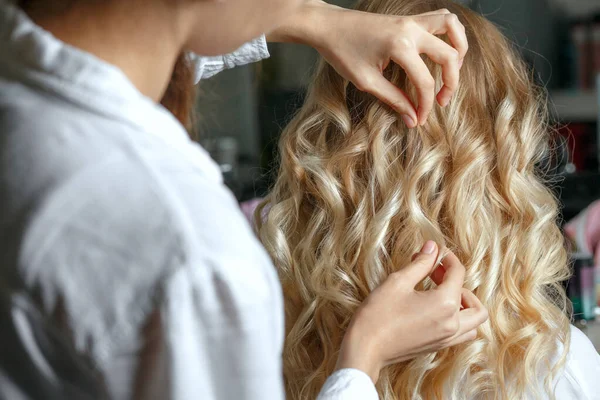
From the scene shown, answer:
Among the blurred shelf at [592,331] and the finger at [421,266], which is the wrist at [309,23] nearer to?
the finger at [421,266]

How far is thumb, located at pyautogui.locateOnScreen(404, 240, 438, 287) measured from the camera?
0.86 meters

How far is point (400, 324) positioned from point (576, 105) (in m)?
2.52

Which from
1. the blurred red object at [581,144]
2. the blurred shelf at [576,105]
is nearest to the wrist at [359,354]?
the blurred red object at [581,144]

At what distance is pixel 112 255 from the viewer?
42cm

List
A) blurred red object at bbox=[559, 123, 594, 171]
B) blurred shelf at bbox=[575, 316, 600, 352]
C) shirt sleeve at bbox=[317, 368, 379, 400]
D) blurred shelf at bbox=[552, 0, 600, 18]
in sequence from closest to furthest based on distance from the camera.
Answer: shirt sleeve at bbox=[317, 368, 379, 400], blurred shelf at bbox=[575, 316, 600, 352], blurred red object at bbox=[559, 123, 594, 171], blurred shelf at bbox=[552, 0, 600, 18]

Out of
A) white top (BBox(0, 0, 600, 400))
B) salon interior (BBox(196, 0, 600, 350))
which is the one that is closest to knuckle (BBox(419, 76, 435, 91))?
white top (BBox(0, 0, 600, 400))

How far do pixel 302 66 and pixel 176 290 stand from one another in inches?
134

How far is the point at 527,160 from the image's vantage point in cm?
110

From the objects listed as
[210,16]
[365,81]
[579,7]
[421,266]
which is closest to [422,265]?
[421,266]

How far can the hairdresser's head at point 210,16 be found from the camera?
0.49 metres

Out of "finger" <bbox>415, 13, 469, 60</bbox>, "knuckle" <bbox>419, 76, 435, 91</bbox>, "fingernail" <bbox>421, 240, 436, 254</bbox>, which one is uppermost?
"finger" <bbox>415, 13, 469, 60</bbox>

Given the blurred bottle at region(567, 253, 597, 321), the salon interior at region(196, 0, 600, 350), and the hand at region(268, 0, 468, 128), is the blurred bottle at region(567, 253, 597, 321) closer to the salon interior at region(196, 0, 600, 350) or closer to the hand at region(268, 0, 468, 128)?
the salon interior at region(196, 0, 600, 350)

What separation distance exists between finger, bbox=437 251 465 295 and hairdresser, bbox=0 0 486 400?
43cm

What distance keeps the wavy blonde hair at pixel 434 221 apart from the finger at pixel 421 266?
0.13 m
